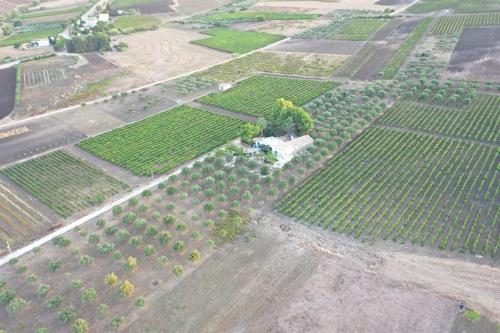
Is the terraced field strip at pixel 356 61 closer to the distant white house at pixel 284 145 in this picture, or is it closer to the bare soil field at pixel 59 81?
the distant white house at pixel 284 145

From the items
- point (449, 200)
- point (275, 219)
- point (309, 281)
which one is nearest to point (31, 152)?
point (275, 219)

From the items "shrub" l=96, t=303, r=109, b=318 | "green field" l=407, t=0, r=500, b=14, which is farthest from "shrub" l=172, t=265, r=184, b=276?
"green field" l=407, t=0, r=500, b=14

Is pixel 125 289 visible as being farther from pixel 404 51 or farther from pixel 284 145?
pixel 404 51

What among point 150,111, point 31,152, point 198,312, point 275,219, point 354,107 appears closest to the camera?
point 198,312

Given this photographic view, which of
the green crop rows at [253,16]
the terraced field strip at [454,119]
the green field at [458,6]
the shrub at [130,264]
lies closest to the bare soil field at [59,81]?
the shrub at [130,264]

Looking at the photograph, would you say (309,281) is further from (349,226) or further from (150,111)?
(150,111)

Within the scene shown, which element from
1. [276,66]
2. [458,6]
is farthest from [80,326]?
[458,6]
